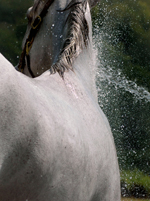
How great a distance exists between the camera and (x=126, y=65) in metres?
5.29

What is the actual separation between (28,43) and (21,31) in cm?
462

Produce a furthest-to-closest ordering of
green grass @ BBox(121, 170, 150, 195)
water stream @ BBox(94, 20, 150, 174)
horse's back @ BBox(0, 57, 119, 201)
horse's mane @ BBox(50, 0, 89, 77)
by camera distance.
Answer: water stream @ BBox(94, 20, 150, 174) → green grass @ BBox(121, 170, 150, 195) → horse's mane @ BBox(50, 0, 89, 77) → horse's back @ BBox(0, 57, 119, 201)

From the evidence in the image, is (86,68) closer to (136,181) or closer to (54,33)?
(54,33)

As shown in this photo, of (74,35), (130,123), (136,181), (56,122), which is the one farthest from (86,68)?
(130,123)

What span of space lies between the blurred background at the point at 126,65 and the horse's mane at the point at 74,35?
2.76m

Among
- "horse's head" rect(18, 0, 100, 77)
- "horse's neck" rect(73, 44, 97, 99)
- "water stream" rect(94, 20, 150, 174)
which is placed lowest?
"water stream" rect(94, 20, 150, 174)

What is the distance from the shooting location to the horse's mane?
3.93ft

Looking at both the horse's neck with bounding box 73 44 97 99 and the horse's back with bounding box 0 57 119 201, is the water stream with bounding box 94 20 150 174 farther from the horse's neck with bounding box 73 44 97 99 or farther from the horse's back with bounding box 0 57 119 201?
the horse's back with bounding box 0 57 119 201

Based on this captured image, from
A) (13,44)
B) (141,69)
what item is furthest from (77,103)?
(13,44)

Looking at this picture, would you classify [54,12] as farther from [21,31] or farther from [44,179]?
[21,31]

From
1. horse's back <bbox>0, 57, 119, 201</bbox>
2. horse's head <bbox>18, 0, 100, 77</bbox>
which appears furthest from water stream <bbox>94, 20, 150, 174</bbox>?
horse's back <bbox>0, 57, 119, 201</bbox>

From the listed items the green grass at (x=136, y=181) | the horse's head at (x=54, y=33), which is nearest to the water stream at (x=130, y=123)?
the green grass at (x=136, y=181)

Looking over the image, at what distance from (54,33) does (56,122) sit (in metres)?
0.63

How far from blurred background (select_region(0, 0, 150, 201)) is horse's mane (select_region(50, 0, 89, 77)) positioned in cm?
276
